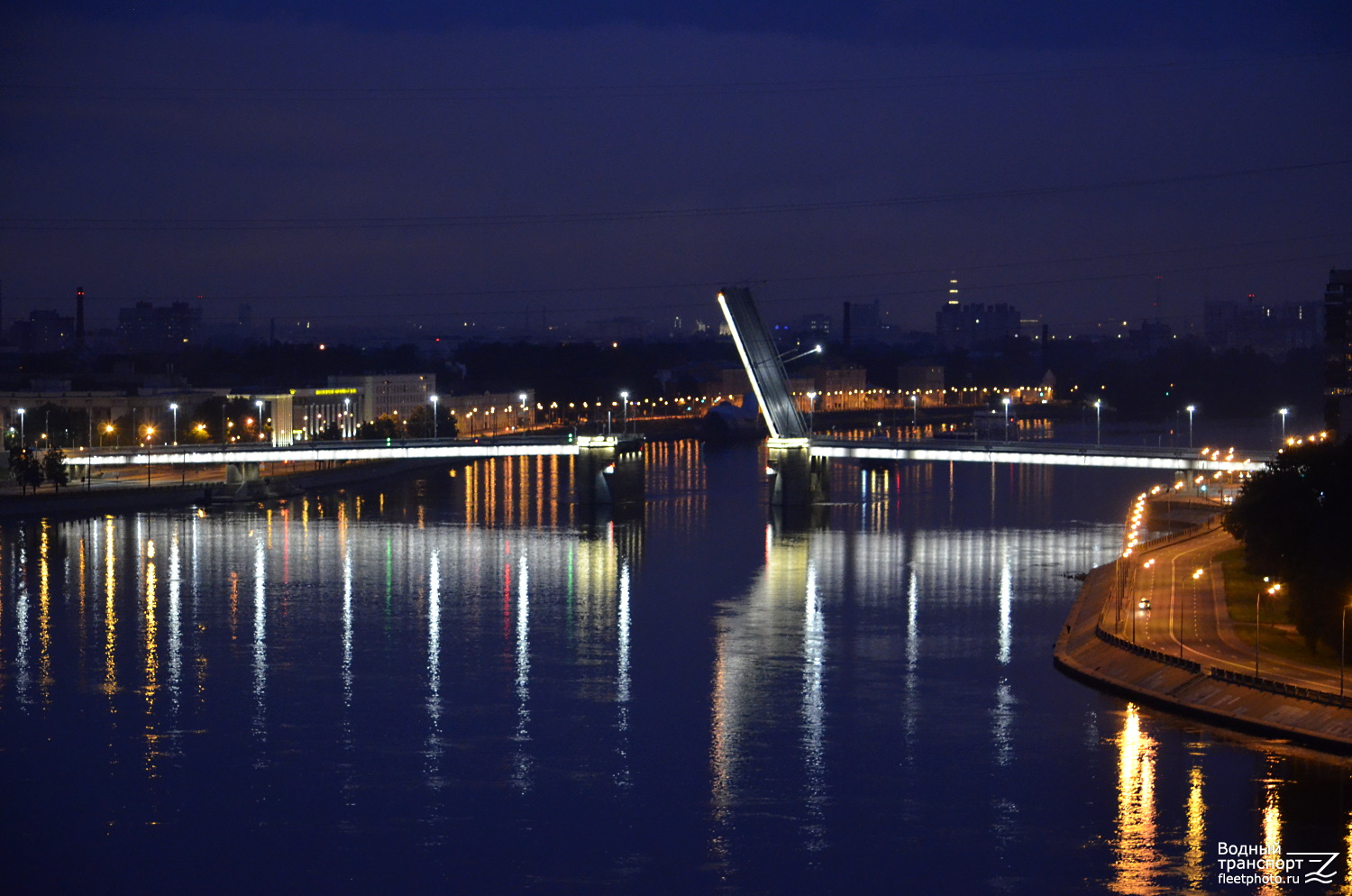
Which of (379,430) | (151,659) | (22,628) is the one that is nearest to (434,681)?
(151,659)

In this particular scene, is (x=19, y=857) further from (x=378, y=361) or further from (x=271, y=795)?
(x=378, y=361)

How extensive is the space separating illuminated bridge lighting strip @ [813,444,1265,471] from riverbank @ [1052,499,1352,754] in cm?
700

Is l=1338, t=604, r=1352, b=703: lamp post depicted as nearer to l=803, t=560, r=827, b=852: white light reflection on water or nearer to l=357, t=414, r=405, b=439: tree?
l=803, t=560, r=827, b=852: white light reflection on water

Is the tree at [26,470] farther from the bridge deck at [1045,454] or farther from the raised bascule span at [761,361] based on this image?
the bridge deck at [1045,454]

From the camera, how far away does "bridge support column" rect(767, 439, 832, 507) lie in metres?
18.9

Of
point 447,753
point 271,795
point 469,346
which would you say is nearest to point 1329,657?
point 447,753

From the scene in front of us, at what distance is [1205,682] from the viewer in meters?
8.23

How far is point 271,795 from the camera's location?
6.79m

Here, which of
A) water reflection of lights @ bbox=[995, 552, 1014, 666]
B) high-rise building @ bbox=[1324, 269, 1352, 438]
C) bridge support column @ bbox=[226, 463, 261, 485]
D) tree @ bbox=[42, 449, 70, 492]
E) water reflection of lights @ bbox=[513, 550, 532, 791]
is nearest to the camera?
water reflection of lights @ bbox=[513, 550, 532, 791]

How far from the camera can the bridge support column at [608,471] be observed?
19.0 meters

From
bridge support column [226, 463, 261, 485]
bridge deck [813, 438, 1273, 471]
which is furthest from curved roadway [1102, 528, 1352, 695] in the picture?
bridge support column [226, 463, 261, 485]

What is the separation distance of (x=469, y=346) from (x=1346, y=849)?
170 feet

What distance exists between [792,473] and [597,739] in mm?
11451

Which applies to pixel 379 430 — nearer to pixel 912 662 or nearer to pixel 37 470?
pixel 37 470
